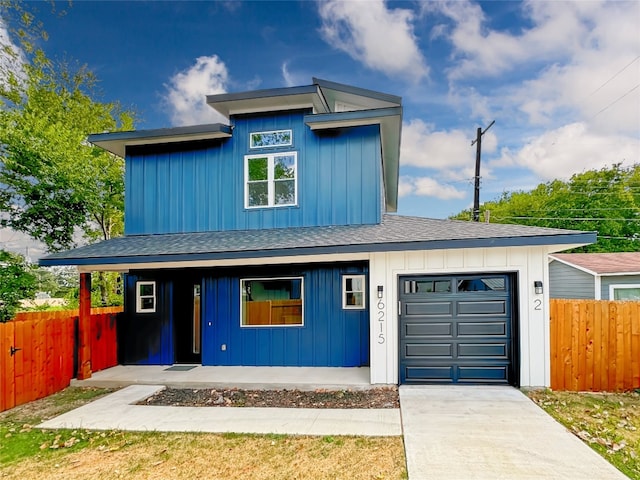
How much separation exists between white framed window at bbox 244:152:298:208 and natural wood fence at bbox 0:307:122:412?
4.43m

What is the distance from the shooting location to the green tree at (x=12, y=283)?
11023 mm

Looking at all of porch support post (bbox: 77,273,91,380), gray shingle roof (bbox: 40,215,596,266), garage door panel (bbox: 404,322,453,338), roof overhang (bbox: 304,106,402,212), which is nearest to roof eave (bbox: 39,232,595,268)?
gray shingle roof (bbox: 40,215,596,266)

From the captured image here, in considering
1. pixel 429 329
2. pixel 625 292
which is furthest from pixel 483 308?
pixel 625 292

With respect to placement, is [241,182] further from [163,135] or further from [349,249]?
[349,249]

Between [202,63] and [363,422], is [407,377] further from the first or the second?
[202,63]

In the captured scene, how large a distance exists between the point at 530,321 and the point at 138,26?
18479 millimetres

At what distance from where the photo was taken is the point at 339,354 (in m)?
8.24

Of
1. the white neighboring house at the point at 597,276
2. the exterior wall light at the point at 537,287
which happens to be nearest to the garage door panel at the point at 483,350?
the exterior wall light at the point at 537,287

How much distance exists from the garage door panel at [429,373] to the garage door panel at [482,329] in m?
0.69

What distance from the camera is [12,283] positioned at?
11.2 metres

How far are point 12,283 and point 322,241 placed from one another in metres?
10.2

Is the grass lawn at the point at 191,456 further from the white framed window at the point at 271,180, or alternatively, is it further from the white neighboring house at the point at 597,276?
the white neighboring house at the point at 597,276

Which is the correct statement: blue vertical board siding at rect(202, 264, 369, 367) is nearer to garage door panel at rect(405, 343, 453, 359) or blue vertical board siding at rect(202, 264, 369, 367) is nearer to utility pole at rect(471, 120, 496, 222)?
garage door panel at rect(405, 343, 453, 359)

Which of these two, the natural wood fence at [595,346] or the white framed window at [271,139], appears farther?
the white framed window at [271,139]
